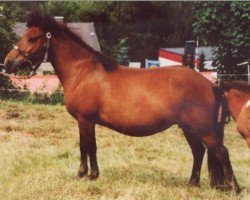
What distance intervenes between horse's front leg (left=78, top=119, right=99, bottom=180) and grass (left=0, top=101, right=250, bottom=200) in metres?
0.16

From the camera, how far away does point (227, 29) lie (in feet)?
41.9

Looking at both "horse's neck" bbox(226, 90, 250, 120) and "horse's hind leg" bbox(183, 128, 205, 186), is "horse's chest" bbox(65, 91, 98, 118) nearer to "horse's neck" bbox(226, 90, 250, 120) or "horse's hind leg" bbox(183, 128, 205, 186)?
"horse's hind leg" bbox(183, 128, 205, 186)

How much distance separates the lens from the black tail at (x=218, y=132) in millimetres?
5828

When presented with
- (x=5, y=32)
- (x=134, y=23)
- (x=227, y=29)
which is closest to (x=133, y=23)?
(x=134, y=23)

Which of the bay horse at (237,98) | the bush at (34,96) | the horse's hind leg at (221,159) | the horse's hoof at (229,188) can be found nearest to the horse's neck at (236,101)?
the bay horse at (237,98)

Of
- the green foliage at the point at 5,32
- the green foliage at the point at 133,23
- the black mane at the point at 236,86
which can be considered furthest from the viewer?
the green foliage at the point at 133,23

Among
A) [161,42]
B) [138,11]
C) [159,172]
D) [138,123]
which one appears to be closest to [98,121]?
[138,123]

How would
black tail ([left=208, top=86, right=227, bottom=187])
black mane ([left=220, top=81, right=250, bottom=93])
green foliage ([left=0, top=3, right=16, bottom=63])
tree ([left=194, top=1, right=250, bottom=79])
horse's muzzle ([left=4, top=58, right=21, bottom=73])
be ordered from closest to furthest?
1. black mane ([left=220, top=81, right=250, bottom=93])
2. black tail ([left=208, top=86, right=227, bottom=187])
3. horse's muzzle ([left=4, top=58, right=21, bottom=73])
4. tree ([left=194, top=1, right=250, bottom=79])
5. green foliage ([left=0, top=3, right=16, bottom=63])

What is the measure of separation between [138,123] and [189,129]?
2.16 feet

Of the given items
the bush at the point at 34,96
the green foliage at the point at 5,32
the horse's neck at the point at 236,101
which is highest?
the horse's neck at the point at 236,101

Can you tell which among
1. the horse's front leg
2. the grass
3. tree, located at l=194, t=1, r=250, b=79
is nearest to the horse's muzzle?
the horse's front leg

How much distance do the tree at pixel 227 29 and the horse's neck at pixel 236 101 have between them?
5.82 meters

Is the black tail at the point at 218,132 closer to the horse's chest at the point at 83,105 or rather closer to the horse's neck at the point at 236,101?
the horse's neck at the point at 236,101

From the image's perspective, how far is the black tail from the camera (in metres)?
5.83
